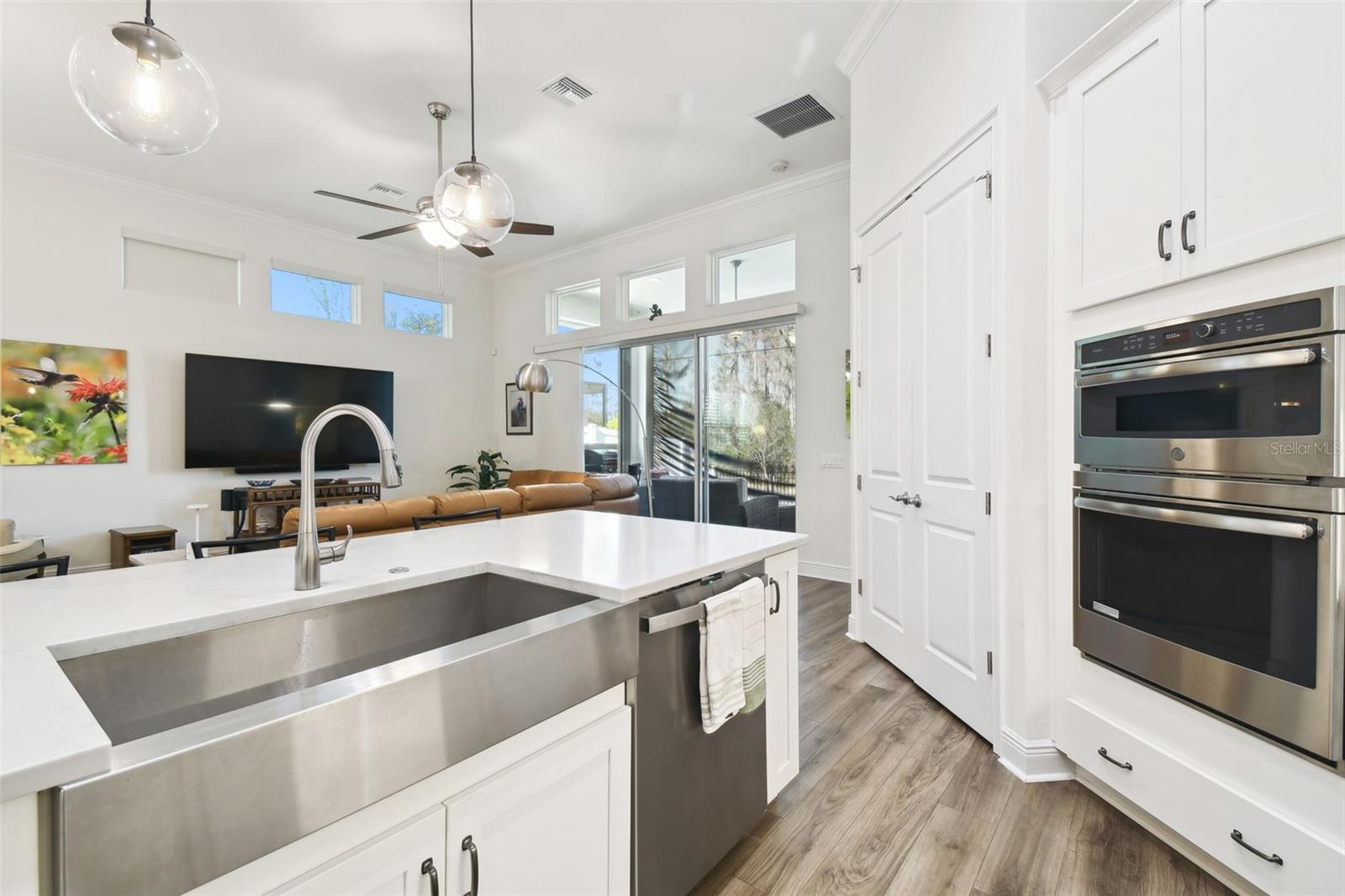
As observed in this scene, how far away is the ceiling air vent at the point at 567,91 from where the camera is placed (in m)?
3.68

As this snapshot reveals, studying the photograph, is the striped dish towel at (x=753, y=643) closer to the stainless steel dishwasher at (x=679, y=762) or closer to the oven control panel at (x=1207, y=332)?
the stainless steel dishwasher at (x=679, y=762)

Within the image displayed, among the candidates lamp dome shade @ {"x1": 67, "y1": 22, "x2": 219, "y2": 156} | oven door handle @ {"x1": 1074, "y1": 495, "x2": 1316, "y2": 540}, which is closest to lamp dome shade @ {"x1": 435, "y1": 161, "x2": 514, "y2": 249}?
lamp dome shade @ {"x1": 67, "y1": 22, "x2": 219, "y2": 156}

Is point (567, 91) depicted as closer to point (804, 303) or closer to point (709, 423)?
point (804, 303)

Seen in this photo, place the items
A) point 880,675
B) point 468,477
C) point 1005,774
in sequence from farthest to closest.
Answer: point 468,477 < point 880,675 < point 1005,774

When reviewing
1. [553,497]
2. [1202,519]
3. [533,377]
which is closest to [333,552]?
[1202,519]

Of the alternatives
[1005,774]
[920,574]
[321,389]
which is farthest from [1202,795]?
[321,389]

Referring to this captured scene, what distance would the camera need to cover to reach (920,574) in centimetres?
264

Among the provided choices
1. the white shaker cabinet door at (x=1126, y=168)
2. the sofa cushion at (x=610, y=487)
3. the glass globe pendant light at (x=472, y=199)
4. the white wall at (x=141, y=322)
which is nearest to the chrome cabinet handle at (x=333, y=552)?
the glass globe pendant light at (x=472, y=199)

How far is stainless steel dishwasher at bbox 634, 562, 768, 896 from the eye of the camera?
1279 mm

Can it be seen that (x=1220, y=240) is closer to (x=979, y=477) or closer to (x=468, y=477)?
(x=979, y=477)

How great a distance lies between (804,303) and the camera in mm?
5027

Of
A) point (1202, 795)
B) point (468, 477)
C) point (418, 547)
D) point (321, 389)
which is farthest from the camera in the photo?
point (468, 477)

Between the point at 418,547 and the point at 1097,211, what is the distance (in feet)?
7.83

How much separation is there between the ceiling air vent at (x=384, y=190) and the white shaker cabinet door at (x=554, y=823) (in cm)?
542
